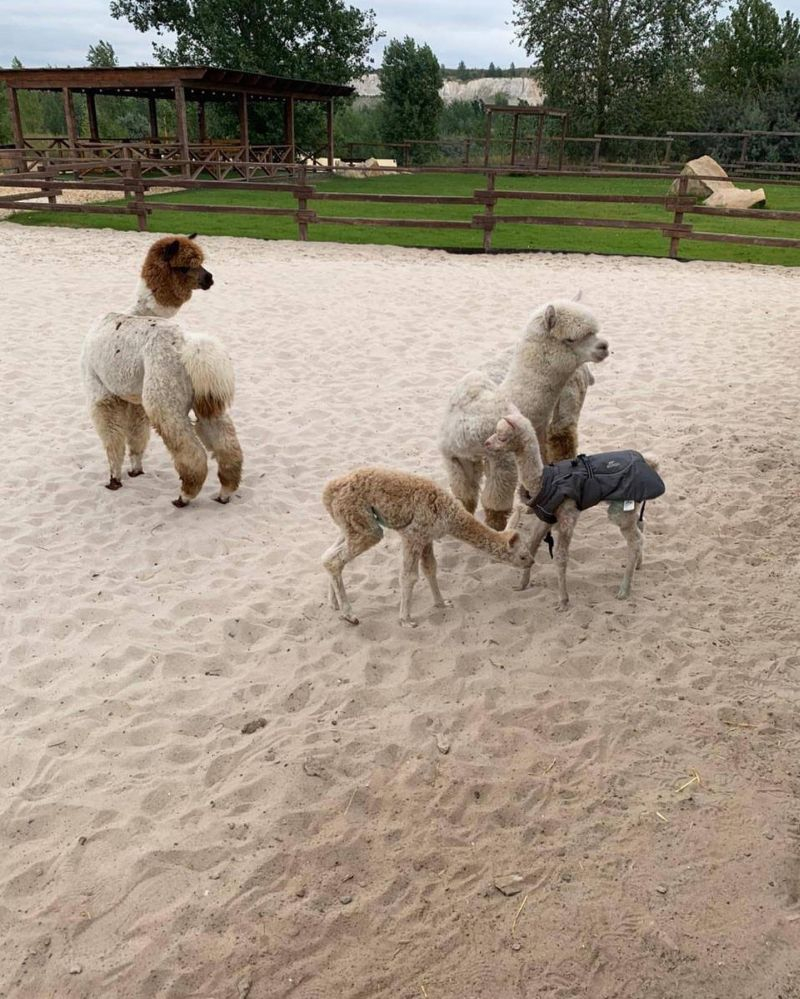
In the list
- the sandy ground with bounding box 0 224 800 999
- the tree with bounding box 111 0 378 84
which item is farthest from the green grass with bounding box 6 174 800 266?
the tree with bounding box 111 0 378 84

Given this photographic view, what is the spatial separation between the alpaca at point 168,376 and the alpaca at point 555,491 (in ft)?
6.92

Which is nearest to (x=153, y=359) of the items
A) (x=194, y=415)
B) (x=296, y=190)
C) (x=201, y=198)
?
(x=194, y=415)

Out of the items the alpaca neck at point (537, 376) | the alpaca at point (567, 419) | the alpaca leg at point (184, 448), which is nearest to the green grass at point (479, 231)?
the alpaca at point (567, 419)

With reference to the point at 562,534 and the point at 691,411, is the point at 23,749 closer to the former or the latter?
the point at 562,534

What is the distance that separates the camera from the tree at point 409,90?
1560 inches

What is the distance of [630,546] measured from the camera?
4.29 metres

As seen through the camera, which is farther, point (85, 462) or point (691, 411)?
point (691, 411)

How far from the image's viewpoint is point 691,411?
7.03 meters

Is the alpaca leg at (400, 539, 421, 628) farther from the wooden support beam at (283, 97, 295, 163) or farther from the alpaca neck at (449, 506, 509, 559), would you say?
the wooden support beam at (283, 97, 295, 163)

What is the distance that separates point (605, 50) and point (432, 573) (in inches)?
1629

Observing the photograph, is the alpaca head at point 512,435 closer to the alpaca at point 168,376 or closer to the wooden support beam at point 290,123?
the alpaca at point 168,376

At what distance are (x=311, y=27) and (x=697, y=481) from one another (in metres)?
36.4

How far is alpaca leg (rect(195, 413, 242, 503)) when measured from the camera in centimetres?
535

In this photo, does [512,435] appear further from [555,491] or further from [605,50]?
[605,50]
